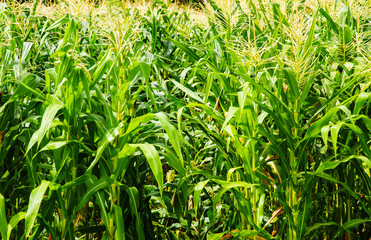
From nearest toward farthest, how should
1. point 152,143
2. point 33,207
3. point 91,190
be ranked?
point 33,207
point 91,190
point 152,143

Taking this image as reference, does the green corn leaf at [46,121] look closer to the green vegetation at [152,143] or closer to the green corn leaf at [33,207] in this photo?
the green vegetation at [152,143]

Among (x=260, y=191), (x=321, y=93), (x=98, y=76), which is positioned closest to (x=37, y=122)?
(x=98, y=76)

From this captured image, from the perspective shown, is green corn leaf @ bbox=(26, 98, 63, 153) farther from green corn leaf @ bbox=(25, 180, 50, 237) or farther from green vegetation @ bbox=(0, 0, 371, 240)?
green corn leaf @ bbox=(25, 180, 50, 237)

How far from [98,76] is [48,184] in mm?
500

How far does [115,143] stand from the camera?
6.20 ft

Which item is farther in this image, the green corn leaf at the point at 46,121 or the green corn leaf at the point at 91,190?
the green corn leaf at the point at 91,190

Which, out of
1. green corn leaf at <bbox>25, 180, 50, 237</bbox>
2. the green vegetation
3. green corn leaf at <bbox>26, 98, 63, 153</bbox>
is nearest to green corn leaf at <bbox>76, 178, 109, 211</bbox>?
the green vegetation

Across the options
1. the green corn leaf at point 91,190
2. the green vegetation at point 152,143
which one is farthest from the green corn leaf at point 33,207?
the green corn leaf at point 91,190

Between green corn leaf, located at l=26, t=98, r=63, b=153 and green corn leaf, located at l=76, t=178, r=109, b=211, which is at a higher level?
green corn leaf, located at l=26, t=98, r=63, b=153

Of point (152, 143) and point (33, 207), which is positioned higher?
point (152, 143)

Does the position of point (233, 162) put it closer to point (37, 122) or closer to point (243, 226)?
point (243, 226)

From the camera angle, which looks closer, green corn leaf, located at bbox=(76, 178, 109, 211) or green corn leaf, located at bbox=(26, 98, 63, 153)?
green corn leaf, located at bbox=(26, 98, 63, 153)

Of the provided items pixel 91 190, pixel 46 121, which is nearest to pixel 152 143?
pixel 91 190

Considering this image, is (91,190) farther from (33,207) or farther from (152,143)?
(152,143)
